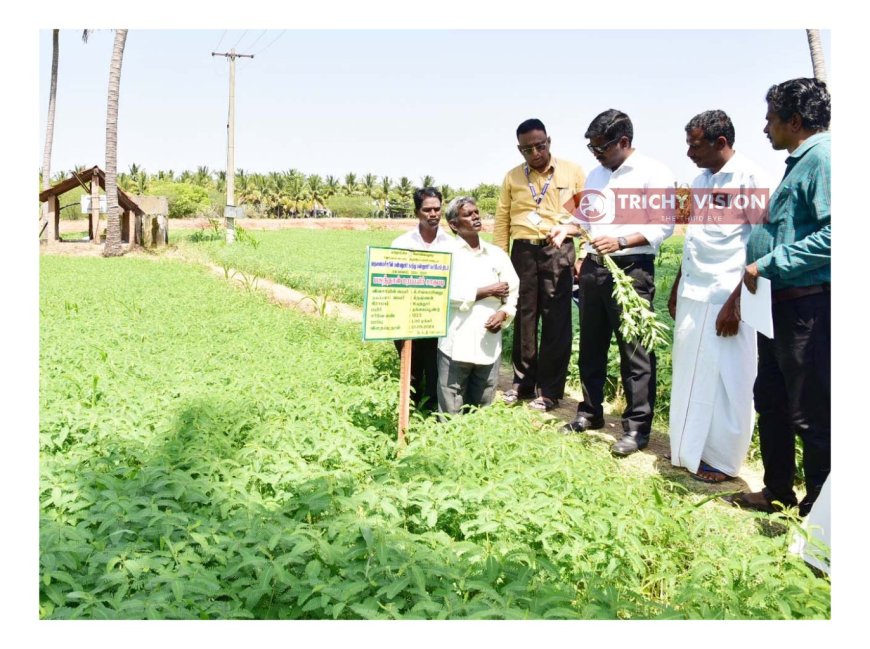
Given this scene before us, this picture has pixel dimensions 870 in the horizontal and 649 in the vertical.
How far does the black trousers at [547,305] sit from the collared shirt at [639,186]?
77 centimetres

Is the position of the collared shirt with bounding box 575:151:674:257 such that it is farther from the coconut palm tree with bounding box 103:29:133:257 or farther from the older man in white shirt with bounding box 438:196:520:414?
the coconut palm tree with bounding box 103:29:133:257

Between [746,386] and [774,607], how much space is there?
67.1 inches

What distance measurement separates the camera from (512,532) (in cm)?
247

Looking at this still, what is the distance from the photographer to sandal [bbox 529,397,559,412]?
4.95 metres

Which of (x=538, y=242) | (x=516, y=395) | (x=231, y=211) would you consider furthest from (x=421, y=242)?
(x=231, y=211)

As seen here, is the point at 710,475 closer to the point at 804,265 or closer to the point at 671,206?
the point at 804,265

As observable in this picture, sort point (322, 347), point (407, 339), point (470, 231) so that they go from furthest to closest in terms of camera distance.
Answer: point (322, 347)
point (470, 231)
point (407, 339)

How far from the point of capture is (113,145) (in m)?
17.9

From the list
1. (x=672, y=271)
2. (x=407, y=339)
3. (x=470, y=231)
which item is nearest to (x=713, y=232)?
(x=470, y=231)

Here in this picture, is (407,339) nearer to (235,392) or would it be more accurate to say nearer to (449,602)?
(235,392)

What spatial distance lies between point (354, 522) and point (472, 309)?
1894 millimetres

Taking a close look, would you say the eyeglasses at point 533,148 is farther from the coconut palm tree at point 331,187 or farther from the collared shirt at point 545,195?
the coconut palm tree at point 331,187

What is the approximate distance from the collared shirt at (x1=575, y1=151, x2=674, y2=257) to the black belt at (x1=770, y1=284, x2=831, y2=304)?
1.00 metres

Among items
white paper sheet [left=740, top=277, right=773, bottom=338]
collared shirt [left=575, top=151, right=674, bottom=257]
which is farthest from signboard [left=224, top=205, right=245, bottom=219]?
white paper sheet [left=740, top=277, right=773, bottom=338]
